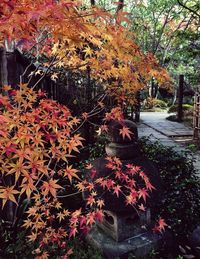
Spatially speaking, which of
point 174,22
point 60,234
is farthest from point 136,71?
point 174,22

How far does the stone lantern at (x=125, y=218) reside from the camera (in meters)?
3.68

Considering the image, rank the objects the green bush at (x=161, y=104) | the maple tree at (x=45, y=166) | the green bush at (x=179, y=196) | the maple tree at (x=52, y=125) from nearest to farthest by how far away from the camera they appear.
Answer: the maple tree at (x=52, y=125)
the maple tree at (x=45, y=166)
the green bush at (x=179, y=196)
the green bush at (x=161, y=104)

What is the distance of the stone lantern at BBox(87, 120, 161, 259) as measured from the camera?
12.1ft

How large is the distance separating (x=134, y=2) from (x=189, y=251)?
17891 mm

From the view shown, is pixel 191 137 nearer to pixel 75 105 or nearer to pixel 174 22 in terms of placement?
pixel 75 105

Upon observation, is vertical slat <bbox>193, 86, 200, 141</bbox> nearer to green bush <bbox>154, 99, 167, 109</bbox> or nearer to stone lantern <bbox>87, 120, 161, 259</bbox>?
stone lantern <bbox>87, 120, 161, 259</bbox>

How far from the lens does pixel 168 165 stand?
5.19 m

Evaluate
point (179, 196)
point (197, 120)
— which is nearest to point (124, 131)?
point (179, 196)

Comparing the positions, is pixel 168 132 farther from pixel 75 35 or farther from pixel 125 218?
pixel 75 35

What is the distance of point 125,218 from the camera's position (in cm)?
380

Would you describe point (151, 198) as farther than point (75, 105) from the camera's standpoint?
No

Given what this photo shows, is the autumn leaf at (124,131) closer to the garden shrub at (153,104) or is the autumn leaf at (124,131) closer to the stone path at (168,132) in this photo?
the stone path at (168,132)

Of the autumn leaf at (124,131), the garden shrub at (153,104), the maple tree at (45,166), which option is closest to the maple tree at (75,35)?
the maple tree at (45,166)

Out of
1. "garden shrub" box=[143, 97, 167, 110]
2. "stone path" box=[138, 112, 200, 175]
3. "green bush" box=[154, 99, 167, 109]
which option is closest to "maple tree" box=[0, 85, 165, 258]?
"stone path" box=[138, 112, 200, 175]
